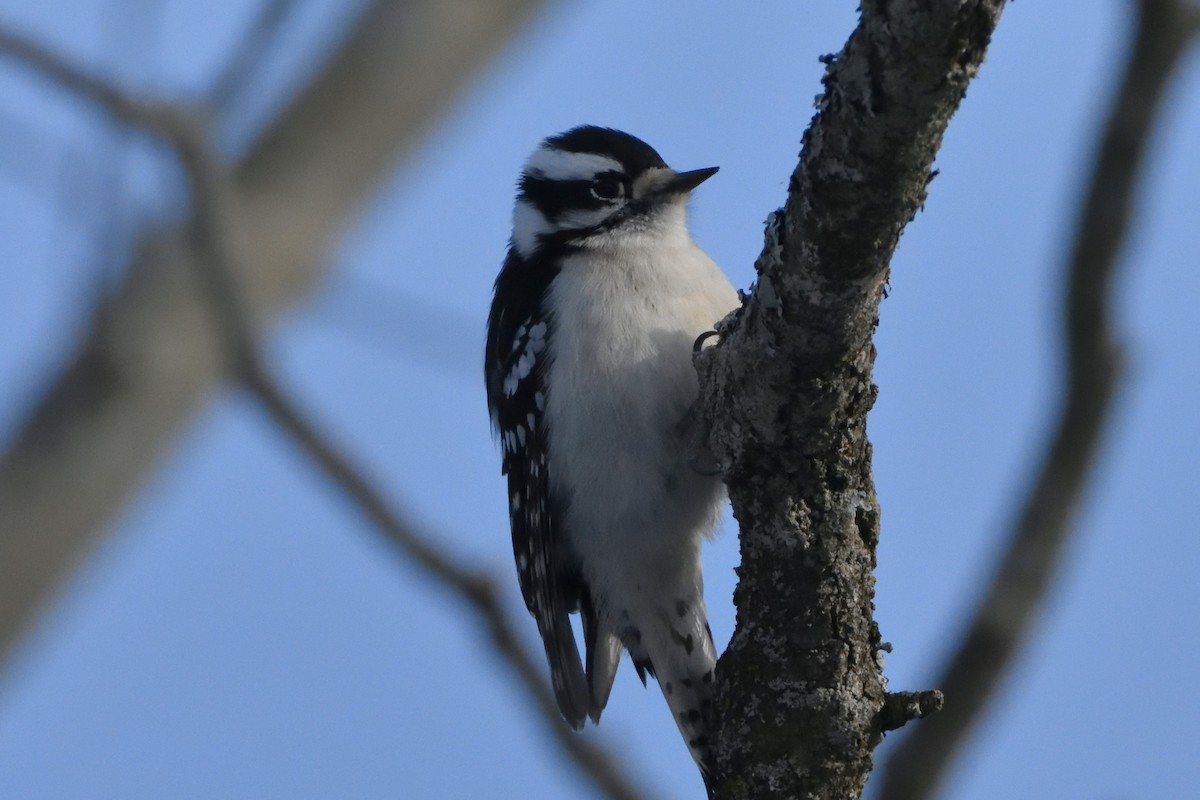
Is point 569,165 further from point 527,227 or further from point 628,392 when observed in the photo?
point 628,392

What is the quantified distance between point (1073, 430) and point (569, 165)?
2.58 m

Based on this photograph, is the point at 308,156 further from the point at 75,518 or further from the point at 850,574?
the point at 850,574

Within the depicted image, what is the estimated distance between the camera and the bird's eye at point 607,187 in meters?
6.17

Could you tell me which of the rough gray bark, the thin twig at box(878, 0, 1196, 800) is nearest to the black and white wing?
the thin twig at box(878, 0, 1196, 800)

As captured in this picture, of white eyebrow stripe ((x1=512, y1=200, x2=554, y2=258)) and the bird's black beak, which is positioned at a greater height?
the bird's black beak

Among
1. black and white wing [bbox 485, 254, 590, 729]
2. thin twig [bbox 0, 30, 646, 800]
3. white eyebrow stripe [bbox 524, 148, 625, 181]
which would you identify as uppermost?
white eyebrow stripe [bbox 524, 148, 625, 181]

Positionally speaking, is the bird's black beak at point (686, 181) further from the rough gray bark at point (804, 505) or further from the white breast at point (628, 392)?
the rough gray bark at point (804, 505)

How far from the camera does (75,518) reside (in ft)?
15.3

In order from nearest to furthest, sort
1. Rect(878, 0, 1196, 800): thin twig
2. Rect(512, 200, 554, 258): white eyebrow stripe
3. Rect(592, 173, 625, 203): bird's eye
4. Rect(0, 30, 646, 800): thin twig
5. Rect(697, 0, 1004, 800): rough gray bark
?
Rect(697, 0, 1004, 800): rough gray bark, Rect(0, 30, 646, 800): thin twig, Rect(878, 0, 1196, 800): thin twig, Rect(592, 173, 625, 203): bird's eye, Rect(512, 200, 554, 258): white eyebrow stripe

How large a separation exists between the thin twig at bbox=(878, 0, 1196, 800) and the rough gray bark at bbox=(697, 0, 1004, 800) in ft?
4.04

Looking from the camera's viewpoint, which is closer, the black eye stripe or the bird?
the bird

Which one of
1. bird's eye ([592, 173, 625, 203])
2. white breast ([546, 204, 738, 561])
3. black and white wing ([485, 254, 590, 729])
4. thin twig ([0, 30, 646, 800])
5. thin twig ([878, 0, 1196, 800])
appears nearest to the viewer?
thin twig ([0, 30, 646, 800])

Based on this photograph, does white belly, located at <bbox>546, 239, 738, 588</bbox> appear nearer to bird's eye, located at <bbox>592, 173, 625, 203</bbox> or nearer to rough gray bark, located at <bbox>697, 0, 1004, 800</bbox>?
bird's eye, located at <bbox>592, 173, 625, 203</bbox>

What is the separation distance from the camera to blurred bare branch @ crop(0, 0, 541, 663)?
179 inches
